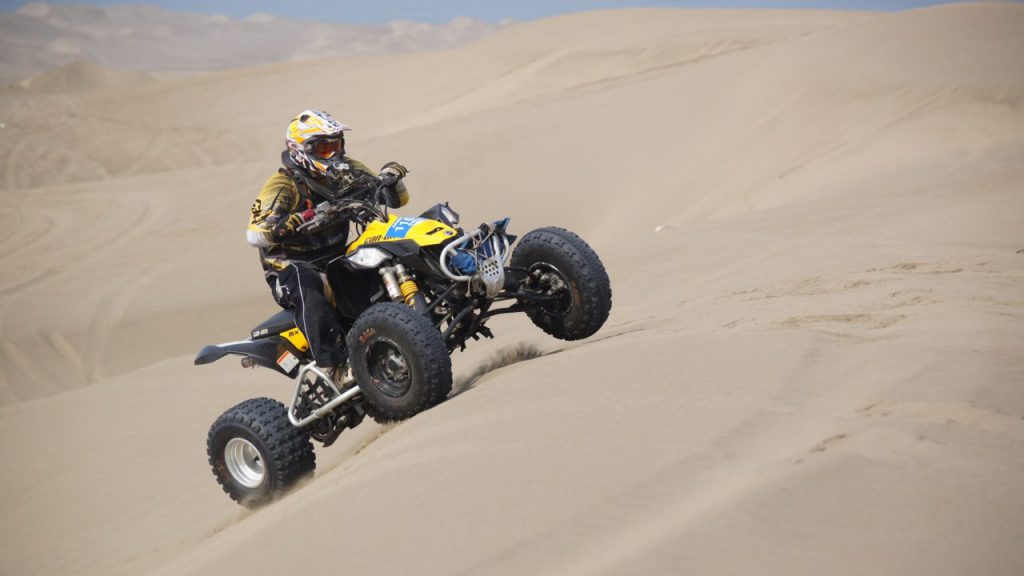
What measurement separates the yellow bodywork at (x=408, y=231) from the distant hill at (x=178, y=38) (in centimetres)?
8543

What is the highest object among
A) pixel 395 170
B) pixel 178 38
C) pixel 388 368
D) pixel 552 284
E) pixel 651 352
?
pixel 178 38

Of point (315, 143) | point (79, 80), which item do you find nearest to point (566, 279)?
point (315, 143)

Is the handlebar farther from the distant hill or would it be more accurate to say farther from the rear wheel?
the distant hill

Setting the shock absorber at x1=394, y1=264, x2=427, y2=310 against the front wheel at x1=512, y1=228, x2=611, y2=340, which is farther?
the front wheel at x1=512, y1=228, x2=611, y2=340

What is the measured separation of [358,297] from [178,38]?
121573 mm

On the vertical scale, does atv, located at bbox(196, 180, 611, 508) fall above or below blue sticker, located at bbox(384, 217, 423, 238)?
below

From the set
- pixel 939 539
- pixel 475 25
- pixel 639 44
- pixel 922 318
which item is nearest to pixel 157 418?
pixel 922 318

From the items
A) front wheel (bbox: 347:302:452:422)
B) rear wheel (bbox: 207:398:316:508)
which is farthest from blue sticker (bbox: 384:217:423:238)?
rear wheel (bbox: 207:398:316:508)

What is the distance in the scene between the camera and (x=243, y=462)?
21.0 feet

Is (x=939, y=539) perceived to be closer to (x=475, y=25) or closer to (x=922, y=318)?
(x=922, y=318)

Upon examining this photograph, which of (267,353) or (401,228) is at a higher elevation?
(401,228)

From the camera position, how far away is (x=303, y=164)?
6.38 m

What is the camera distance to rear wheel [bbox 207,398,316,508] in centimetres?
603

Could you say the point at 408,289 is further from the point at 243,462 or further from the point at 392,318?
the point at 243,462
